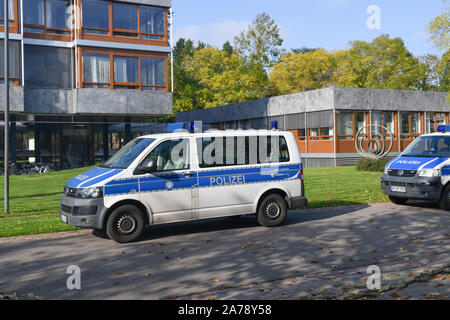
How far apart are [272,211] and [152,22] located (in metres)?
24.3

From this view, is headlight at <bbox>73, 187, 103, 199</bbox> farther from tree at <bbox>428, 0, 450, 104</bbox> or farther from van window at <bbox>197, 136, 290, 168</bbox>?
tree at <bbox>428, 0, 450, 104</bbox>

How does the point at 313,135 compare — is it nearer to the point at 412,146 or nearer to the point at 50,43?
the point at 50,43

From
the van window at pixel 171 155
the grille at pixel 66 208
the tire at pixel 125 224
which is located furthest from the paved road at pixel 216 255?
the van window at pixel 171 155

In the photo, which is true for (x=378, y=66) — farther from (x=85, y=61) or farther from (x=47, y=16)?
(x=47, y=16)

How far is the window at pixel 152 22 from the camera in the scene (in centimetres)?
3184

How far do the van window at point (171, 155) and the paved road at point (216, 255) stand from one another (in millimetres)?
1341

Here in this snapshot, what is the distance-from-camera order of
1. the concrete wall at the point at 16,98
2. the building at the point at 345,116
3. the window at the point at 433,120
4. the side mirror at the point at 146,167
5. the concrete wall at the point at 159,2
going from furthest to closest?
1. the window at the point at 433,120
2. the building at the point at 345,116
3. the concrete wall at the point at 159,2
4. the concrete wall at the point at 16,98
5. the side mirror at the point at 146,167

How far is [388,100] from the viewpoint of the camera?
35281 millimetres

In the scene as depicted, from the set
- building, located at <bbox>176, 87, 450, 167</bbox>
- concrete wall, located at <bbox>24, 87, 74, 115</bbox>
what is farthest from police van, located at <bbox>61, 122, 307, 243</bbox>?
building, located at <bbox>176, 87, 450, 167</bbox>

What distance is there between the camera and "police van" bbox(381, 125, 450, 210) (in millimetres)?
12383

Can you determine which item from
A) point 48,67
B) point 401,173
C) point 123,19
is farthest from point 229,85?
point 401,173

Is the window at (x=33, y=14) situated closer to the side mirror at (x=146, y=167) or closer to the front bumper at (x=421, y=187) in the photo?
the side mirror at (x=146, y=167)
